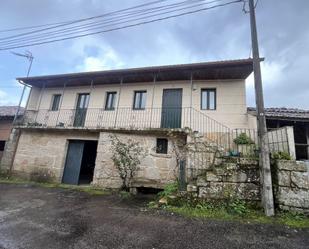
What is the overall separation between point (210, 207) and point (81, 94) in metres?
10.2

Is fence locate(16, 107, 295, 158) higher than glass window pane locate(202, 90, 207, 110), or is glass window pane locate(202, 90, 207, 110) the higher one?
glass window pane locate(202, 90, 207, 110)

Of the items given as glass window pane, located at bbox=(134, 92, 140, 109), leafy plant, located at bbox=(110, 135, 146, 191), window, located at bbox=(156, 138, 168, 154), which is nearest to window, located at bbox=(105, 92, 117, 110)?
glass window pane, located at bbox=(134, 92, 140, 109)

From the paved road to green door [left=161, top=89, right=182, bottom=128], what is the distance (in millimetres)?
5128

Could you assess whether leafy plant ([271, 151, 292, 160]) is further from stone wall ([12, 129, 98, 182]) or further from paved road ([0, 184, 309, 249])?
stone wall ([12, 129, 98, 182])

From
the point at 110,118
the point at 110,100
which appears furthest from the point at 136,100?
the point at 110,118

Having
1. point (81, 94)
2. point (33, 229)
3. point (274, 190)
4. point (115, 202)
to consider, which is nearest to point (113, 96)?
point (81, 94)

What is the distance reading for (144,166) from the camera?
331 inches

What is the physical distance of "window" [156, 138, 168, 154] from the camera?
8.58 metres

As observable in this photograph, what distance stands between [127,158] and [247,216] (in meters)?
4.95

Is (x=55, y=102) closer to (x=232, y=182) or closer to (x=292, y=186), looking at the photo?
(x=232, y=182)

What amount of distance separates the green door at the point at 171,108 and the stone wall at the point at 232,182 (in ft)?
13.7

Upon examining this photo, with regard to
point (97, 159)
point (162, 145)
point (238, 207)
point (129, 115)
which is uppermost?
point (129, 115)

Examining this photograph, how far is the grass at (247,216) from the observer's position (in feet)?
15.1

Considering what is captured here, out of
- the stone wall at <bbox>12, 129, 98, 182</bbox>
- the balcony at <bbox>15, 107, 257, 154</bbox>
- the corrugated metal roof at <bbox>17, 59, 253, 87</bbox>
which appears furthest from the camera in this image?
the stone wall at <bbox>12, 129, 98, 182</bbox>
